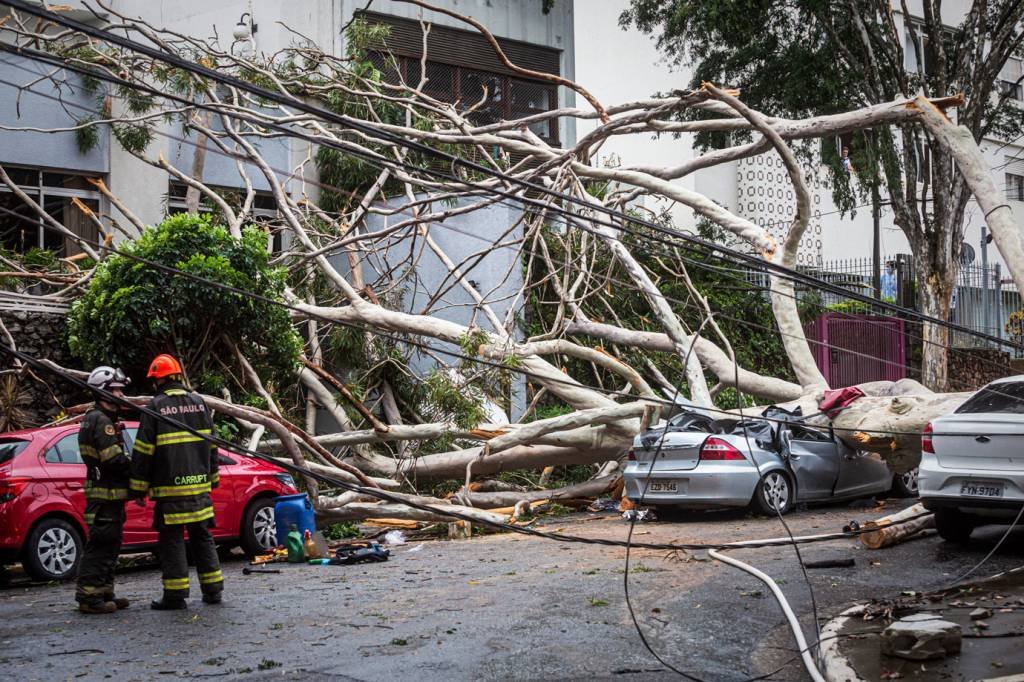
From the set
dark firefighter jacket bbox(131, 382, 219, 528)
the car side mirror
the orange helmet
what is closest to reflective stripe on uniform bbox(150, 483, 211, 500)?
dark firefighter jacket bbox(131, 382, 219, 528)

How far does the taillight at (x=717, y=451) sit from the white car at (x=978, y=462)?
2.83 meters

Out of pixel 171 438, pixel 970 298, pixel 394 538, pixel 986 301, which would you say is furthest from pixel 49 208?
pixel 986 301

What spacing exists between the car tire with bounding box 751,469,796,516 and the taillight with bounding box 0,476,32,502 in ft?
25.6

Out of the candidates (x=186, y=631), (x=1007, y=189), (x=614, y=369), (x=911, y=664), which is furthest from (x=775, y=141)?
(x=1007, y=189)

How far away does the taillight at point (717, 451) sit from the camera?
13.0 m

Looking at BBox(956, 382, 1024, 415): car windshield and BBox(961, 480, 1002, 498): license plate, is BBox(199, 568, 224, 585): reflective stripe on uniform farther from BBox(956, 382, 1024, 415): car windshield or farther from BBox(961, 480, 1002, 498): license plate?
BBox(956, 382, 1024, 415): car windshield

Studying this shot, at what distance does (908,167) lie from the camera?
1906 centimetres

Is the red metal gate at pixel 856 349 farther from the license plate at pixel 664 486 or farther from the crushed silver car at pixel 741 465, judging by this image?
the license plate at pixel 664 486

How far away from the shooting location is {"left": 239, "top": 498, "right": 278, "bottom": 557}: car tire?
38.3 ft

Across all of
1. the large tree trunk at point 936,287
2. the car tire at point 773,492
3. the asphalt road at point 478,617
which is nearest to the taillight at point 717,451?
the car tire at point 773,492

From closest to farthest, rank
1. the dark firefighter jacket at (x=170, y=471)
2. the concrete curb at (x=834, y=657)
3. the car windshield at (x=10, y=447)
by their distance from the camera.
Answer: the concrete curb at (x=834, y=657), the dark firefighter jacket at (x=170, y=471), the car windshield at (x=10, y=447)

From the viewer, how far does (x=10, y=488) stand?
32.6 ft

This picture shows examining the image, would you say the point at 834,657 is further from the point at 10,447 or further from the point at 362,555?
the point at 10,447

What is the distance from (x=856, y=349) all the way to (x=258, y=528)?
16906 millimetres
